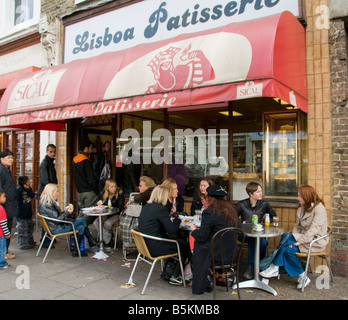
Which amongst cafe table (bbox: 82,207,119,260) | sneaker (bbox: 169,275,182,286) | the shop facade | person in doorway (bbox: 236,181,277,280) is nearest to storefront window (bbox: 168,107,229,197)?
the shop facade

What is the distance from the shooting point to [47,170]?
7883mm

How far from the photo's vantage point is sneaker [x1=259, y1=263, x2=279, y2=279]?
4.56m

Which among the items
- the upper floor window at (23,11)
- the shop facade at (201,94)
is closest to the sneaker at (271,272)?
the shop facade at (201,94)

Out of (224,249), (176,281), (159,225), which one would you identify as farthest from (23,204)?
(224,249)

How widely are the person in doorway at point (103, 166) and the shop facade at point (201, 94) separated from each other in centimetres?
23

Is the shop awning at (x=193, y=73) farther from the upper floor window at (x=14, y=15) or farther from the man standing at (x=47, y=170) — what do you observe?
the upper floor window at (x=14, y=15)

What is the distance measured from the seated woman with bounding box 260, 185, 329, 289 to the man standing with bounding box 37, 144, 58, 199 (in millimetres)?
5495

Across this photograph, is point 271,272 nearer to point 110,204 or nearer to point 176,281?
point 176,281

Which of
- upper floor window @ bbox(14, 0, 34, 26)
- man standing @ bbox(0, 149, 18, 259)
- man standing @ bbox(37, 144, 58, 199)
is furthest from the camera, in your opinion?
upper floor window @ bbox(14, 0, 34, 26)

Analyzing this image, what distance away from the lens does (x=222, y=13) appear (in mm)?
6035

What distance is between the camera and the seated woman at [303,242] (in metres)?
4.50

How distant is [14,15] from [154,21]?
645cm

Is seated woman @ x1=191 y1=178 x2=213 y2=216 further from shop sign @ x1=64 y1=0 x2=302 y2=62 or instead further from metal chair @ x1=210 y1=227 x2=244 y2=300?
shop sign @ x1=64 y1=0 x2=302 y2=62

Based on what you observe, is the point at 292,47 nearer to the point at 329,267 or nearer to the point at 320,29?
the point at 320,29
